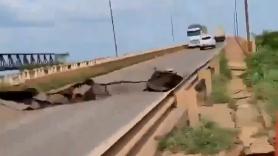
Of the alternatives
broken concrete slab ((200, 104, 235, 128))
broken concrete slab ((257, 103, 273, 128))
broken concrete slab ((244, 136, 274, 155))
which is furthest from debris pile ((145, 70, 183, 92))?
broken concrete slab ((244, 136, 274, 155))

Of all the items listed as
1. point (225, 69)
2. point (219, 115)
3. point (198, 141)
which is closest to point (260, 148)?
point (198, 141)

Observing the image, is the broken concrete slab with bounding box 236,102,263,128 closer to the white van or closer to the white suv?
the white suv

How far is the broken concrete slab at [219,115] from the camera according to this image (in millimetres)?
14334

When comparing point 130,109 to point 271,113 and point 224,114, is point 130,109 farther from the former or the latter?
point 271,113

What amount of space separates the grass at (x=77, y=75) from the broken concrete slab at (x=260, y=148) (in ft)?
40.1

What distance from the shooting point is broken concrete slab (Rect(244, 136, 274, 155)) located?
10424mm

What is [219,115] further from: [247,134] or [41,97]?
[41,97]

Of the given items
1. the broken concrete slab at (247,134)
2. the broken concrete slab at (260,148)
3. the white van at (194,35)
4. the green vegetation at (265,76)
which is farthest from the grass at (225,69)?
the white van at (194,35)

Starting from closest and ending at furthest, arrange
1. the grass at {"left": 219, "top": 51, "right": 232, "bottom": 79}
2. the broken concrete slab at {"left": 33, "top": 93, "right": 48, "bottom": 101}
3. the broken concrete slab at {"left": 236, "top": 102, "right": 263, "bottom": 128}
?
the broken concrete slab at {"left": 236, "top": 102, "right": 263, "bottom": 128} < the broken concrete slab at {"left": 33, "top": 93, "right": 48, "bottom": 101} < the grass at {"left": 219, "top": 51, "right": 232, "bottom": 79}

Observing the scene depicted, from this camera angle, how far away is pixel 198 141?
11.4m

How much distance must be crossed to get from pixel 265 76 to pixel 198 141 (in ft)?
49.6

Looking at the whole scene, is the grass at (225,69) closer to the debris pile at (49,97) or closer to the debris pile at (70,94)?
the debris pile at (70,94)

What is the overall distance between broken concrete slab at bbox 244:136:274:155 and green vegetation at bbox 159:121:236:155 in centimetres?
40

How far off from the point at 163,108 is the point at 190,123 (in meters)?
0.76
